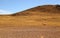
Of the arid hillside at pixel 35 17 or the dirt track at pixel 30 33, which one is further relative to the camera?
the arid hillside at pixel 35 17

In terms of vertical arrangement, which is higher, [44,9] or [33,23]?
[44,9]

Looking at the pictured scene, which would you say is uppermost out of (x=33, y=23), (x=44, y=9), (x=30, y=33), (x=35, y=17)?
(x=44, y=9)

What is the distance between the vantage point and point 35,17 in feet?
24.9

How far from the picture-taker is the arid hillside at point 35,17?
7172 millimetres

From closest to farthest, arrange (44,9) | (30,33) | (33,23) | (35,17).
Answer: (30,33), (33,23), (35,17), (44,9)

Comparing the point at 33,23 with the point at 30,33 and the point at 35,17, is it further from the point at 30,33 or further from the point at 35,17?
the point at 30,33

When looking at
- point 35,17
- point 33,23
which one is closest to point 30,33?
point 33,23

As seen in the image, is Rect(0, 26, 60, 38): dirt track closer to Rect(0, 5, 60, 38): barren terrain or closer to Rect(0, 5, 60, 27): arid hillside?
Rect(0, 5, 60, 38): barren terrain

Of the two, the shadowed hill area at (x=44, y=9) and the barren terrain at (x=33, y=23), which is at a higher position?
the shadowed hill area at (x=44, y=9)

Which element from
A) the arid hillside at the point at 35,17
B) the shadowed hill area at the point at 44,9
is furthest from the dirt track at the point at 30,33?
the shadowed hill area at the point at 44,9

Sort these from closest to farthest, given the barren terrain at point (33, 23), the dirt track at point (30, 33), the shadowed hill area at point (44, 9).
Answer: the dirt track at point (30, 33), the barren terrain at point (33, 23), the shadowed hill area at point (44, 9)

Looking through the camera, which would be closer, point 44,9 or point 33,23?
point 33,23

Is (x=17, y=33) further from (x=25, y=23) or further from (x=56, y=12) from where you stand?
(x=56, y=12)

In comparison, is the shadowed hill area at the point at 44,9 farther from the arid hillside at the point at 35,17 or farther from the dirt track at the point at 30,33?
the dirt track at the point at 30,33
